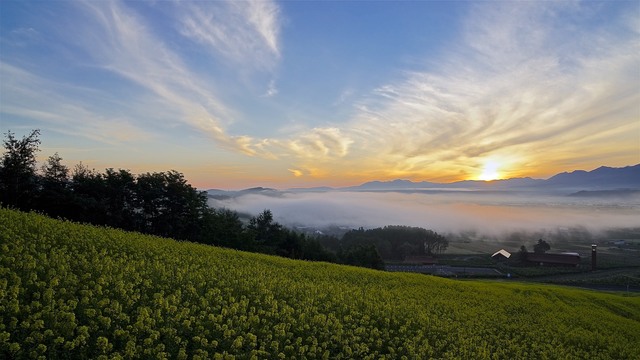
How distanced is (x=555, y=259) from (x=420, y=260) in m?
30.0

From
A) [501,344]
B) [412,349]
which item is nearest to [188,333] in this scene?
[412,349]

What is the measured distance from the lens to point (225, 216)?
58.4m

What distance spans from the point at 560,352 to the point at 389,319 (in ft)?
26.4

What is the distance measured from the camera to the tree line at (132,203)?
137ft

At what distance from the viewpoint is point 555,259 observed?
94688 millimetres

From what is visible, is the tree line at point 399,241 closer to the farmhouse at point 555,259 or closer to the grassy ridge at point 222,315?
the farmhouse at point 555,259

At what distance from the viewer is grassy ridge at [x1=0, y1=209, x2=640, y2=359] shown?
8.29m

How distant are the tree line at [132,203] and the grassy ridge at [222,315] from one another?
27.7m

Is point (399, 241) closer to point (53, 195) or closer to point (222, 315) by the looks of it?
point (53, 195)

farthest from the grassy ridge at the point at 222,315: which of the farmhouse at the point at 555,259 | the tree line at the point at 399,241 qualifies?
the tree line at the point at 399,241

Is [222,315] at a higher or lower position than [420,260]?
higher

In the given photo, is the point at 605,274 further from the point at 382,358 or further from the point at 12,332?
the point at 12,332

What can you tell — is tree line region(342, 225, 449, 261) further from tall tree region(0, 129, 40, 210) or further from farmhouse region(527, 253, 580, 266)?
tall tree region(0, 129, 40, 210)

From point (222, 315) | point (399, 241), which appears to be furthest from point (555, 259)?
point (222, 315)
